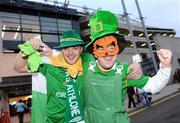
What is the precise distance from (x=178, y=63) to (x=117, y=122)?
34317 millimetres

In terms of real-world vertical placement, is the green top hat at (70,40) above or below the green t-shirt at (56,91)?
above

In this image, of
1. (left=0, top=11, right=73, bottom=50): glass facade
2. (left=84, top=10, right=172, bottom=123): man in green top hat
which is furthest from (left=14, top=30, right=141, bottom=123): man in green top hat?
(left=0, top=11, right=73, bottom=50): glass facade

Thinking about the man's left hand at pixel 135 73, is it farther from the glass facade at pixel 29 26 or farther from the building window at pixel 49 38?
the building window at pixel 49 38

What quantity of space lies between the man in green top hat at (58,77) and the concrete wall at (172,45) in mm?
29359

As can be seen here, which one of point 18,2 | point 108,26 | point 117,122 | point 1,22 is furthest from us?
point 18,2

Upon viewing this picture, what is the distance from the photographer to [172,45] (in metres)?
36.8

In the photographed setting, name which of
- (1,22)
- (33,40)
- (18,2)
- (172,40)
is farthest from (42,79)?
(172,40)

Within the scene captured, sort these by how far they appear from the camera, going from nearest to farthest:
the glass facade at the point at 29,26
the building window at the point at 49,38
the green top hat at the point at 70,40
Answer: the green top hat at the point at 70,40 → the glass facade at the point at 29,26 → the building window at the point at 49,38

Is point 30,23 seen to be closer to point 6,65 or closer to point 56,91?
point 6,65

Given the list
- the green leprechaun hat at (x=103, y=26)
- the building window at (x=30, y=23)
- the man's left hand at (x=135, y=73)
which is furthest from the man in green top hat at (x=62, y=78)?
the building window at (x=30, y=23)

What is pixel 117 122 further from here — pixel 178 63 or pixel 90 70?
pixel 178 63

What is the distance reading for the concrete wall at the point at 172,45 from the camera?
3328 centimetres

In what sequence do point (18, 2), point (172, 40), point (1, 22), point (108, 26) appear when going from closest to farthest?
point (108, 26) < point (1, 22) < point (18, 2) < point (172, 40)

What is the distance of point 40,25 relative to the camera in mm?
32000
